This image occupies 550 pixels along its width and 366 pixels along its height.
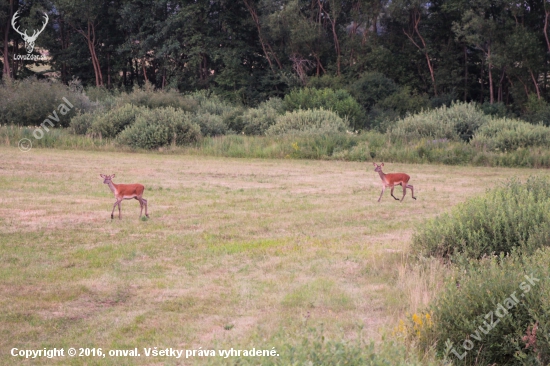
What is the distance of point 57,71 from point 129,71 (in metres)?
6.56

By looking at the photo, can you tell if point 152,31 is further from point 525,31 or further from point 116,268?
point 116,268

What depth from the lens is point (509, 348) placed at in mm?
5996

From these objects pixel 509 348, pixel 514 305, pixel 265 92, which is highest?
pixel 265 92

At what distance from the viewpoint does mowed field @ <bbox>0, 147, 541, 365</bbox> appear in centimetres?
669

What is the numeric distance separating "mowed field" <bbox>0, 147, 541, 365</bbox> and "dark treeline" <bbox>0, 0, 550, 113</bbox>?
30845 mm

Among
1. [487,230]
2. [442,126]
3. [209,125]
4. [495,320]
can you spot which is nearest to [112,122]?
[209,125]

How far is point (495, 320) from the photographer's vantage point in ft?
20.0

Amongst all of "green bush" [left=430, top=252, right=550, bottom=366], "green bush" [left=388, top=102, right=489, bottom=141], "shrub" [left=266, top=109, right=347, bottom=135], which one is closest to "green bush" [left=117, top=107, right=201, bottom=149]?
"shrub" [left=266, top=109, right=347, bottom=135]

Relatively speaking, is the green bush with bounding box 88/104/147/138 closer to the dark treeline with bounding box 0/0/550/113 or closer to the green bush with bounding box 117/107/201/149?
the green bush with bounding box 117/107/201/149

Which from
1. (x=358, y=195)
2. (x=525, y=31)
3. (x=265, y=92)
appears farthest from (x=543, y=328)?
(x=265, y=92)

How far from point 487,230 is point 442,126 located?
767 inches

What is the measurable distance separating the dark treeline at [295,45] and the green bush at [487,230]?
36.4m

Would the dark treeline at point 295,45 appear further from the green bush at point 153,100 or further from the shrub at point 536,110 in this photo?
the green bush at point 153,100
